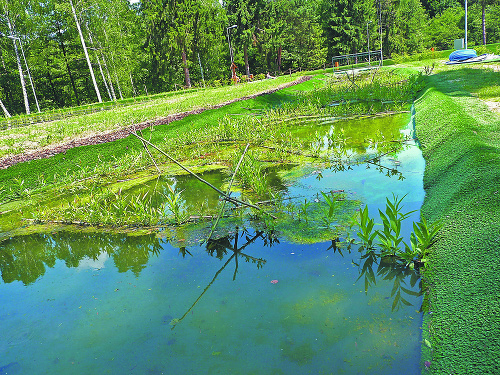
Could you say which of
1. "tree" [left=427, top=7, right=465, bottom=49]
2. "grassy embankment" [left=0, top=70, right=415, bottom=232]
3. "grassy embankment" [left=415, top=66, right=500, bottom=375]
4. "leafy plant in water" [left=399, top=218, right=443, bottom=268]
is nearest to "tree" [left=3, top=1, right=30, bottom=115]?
"grassy embankment" [left=0, top=70, right=415, bottom=232]

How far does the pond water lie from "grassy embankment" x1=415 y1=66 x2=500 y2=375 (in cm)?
21

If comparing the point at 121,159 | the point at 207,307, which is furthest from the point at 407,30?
the point at 207,307

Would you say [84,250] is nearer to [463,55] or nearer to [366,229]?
[366,229]

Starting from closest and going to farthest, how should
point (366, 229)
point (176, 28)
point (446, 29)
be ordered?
Result: point (366, 229), point (176, 28), point (446, 29)

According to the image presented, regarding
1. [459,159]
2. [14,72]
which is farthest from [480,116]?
[14,72]

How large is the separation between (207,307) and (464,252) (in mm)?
2154

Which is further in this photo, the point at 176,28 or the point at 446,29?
the point at 446,29

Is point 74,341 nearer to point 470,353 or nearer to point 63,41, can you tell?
point 470,353

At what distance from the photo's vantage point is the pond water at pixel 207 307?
7.99 ft

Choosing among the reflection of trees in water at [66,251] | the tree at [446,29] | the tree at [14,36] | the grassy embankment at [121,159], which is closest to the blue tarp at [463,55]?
the grassy embankment at [121,159]

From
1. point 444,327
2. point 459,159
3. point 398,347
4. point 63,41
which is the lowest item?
point 398,347

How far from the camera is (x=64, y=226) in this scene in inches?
201

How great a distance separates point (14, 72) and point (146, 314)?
125 ft

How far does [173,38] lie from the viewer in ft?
103
